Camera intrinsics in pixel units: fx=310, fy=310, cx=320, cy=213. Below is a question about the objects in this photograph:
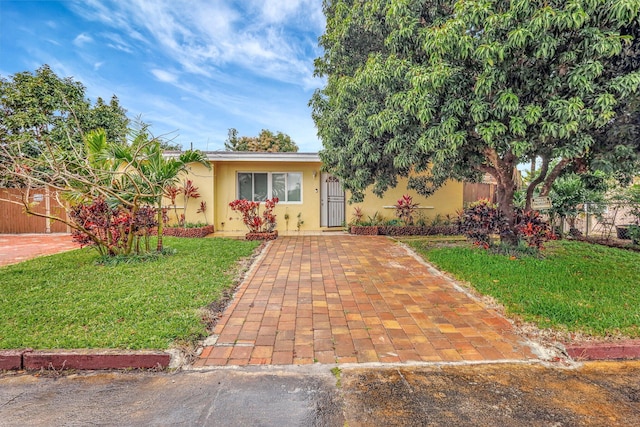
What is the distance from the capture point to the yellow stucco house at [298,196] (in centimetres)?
1130

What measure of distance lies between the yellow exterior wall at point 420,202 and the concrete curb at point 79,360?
30.3 feet

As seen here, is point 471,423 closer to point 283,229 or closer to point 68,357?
point 68,357

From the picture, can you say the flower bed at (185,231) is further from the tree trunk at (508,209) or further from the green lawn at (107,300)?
the tree trunk at (508,209)

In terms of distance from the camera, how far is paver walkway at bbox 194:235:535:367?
287 cm

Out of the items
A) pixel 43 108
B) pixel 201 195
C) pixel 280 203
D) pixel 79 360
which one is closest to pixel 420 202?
pixel 280 203

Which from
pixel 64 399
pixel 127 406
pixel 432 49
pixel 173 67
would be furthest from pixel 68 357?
pixel 173 67

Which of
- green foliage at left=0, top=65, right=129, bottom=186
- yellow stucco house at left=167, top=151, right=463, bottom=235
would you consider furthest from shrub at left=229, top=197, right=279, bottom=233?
green foliage at left=0, top=65, right=129, bottom=186

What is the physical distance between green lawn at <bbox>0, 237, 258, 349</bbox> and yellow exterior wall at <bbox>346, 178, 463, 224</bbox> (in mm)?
6264

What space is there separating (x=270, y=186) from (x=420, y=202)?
18.4 feet

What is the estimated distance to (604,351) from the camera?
9.42 ft

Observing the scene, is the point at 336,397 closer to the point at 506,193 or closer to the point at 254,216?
the point at 506,193

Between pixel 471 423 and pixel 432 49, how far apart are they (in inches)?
188

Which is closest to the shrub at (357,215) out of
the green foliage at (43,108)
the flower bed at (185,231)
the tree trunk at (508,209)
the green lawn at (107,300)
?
the tree trunk at (508,209)

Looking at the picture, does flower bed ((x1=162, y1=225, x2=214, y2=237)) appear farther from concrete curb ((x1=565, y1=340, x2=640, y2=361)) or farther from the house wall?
concrete curb ((x1=565, y1=340, x2=640, y2=361))
